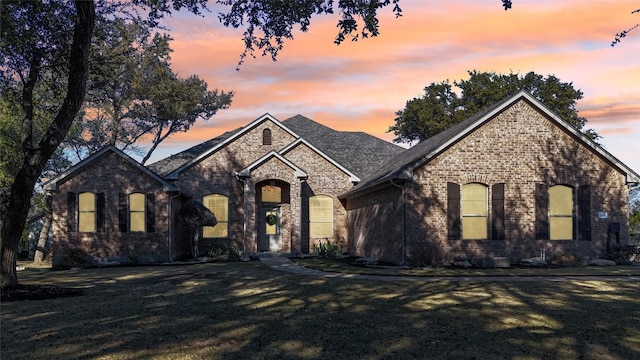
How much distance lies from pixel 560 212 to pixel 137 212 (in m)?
18.8

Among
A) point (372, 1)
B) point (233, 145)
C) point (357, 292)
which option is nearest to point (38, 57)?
point (372, 1)

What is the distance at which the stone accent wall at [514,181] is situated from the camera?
20.9m

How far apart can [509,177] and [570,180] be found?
107 inches

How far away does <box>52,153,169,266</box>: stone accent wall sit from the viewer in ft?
80.7

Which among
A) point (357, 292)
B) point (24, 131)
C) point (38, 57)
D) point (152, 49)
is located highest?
point (152, 49)

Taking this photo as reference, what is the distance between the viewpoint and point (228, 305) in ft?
36.4

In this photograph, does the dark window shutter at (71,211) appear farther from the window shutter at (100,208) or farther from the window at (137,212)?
the window at (137,212)

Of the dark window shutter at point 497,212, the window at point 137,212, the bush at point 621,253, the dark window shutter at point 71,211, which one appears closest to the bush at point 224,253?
the window at point 137,212

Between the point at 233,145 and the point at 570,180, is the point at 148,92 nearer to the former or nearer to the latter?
the point at 233,145

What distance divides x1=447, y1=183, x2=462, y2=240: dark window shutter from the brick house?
1.6 inches

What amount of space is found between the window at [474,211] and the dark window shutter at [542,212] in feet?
7.22

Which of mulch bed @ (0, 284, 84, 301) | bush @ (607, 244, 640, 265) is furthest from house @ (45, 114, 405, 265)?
bush @ (607, 244, 640, 265)

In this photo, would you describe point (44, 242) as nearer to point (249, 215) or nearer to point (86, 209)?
point (86, 209)

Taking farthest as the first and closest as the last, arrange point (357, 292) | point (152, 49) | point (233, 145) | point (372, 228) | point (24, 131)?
point (152, 49), point (233, 145), point (372, 228), point (24, 131), point (357, 292)
